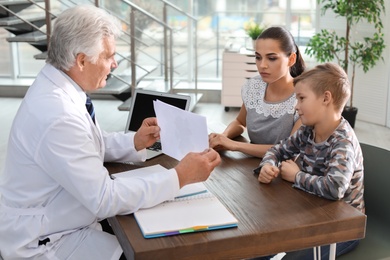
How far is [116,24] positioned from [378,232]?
120 centimetres

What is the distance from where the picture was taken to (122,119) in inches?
243

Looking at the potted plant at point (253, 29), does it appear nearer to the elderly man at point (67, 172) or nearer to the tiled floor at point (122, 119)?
the tiled floor at point (122, 119)

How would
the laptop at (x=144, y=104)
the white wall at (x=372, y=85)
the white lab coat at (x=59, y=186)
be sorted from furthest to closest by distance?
the white wall at (x=372, y=85) < the laptop at (x=144, y=104) < the white lab coat at (x=59, y=186)

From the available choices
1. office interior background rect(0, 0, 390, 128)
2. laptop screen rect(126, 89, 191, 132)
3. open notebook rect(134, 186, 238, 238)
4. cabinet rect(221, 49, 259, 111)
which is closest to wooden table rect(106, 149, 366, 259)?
open notebook rect(134, 186, 238, 238)

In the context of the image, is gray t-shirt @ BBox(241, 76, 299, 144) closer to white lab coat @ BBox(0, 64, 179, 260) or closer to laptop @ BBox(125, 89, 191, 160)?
laptop @ BBox(125, 89, 191, 160)

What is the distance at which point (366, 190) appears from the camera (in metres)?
2.17

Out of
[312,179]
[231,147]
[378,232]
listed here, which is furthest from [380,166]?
[231,147]

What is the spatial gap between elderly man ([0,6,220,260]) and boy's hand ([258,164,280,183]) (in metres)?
0.22

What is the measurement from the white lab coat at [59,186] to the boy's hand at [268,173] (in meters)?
0.35

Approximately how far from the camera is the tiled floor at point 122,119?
5.45 m

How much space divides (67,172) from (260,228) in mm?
563

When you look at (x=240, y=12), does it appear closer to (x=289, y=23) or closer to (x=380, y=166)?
(x=289, y=23)

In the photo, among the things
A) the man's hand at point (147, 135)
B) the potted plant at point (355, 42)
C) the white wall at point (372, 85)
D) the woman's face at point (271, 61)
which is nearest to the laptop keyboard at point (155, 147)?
the man's hand at point (147, 135)

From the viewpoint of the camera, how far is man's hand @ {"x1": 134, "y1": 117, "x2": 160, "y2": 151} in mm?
2193
